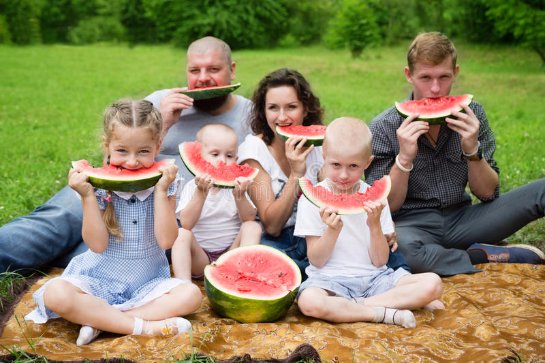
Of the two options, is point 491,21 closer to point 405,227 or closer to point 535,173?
point 535,173

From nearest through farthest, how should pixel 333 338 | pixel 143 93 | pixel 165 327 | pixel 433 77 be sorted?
pixel 333 338 → pixel 165 327 → pixel 433 77 → pixel 143 93

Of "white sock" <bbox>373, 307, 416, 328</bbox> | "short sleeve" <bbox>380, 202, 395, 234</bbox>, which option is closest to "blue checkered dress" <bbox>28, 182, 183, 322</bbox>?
"white sock" <bbox>373, 307, 416, 328</bbox>

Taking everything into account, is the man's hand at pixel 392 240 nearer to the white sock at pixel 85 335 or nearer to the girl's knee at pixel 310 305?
the girl's knee at pixel 310 305

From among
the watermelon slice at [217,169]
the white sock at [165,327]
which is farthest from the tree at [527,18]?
the white sock at [165,327]

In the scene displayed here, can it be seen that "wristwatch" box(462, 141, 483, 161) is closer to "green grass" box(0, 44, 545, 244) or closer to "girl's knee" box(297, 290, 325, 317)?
"green grass" box(0, 44, 545, 244)

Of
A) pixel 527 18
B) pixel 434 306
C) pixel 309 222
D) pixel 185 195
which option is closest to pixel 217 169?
pixel 185 195

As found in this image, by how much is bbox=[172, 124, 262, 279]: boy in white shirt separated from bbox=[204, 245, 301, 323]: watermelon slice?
348mm

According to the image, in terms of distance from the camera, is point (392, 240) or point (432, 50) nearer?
point (392, 240)

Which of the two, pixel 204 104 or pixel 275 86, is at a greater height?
pixel 275 86

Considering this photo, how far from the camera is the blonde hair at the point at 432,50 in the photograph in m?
4.74

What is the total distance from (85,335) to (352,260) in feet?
5.54

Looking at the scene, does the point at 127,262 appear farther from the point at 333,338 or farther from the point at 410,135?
the point at 410,135

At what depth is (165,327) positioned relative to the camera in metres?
3.70

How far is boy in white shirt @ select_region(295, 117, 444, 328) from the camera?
154 inches
